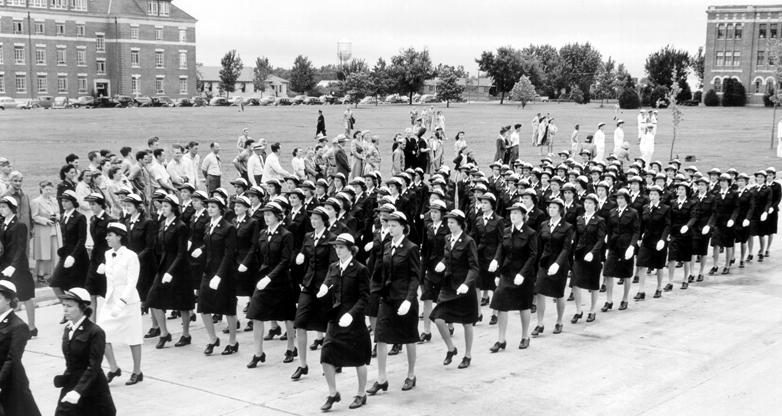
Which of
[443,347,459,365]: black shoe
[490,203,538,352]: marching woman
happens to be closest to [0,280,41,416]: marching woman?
[443,347,459,365]: black shoe

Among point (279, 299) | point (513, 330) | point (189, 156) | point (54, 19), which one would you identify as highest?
point (54, 19)

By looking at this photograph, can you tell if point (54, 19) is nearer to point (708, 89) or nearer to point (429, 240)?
point (708, 89)

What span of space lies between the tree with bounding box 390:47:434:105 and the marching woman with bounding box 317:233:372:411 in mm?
70956

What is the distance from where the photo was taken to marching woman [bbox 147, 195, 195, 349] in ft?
35.4

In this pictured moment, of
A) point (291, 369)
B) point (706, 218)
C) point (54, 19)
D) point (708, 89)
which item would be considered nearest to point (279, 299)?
point (291, 369)

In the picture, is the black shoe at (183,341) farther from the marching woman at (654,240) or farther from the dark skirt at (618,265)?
the marching woman at (654,240)

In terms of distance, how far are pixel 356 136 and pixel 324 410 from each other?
14.9 meters

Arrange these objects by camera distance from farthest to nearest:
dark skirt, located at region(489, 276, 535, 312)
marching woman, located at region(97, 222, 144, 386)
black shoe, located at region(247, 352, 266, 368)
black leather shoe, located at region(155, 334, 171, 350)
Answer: black leather shoe, located at region(155, 334, 171, 350) < dark skirt, located at region(489, 276, 535, 312) < black shoe, located at region(247, 352, 266, 368) < marching woman, located at region(97, 222, 144, 386)

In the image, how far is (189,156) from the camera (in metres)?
18.8

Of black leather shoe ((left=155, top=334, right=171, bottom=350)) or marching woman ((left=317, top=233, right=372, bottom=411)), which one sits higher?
marching woman ((left=317, top=233, right=372, bottom=411))

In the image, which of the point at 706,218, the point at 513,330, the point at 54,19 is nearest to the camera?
the point at 513,330

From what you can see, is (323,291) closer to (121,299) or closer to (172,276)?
(121,299)

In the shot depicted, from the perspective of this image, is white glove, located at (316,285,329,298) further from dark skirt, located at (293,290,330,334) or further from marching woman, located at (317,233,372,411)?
dark skirt, located at (293,290,330,334)

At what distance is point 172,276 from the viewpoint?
425 inches
